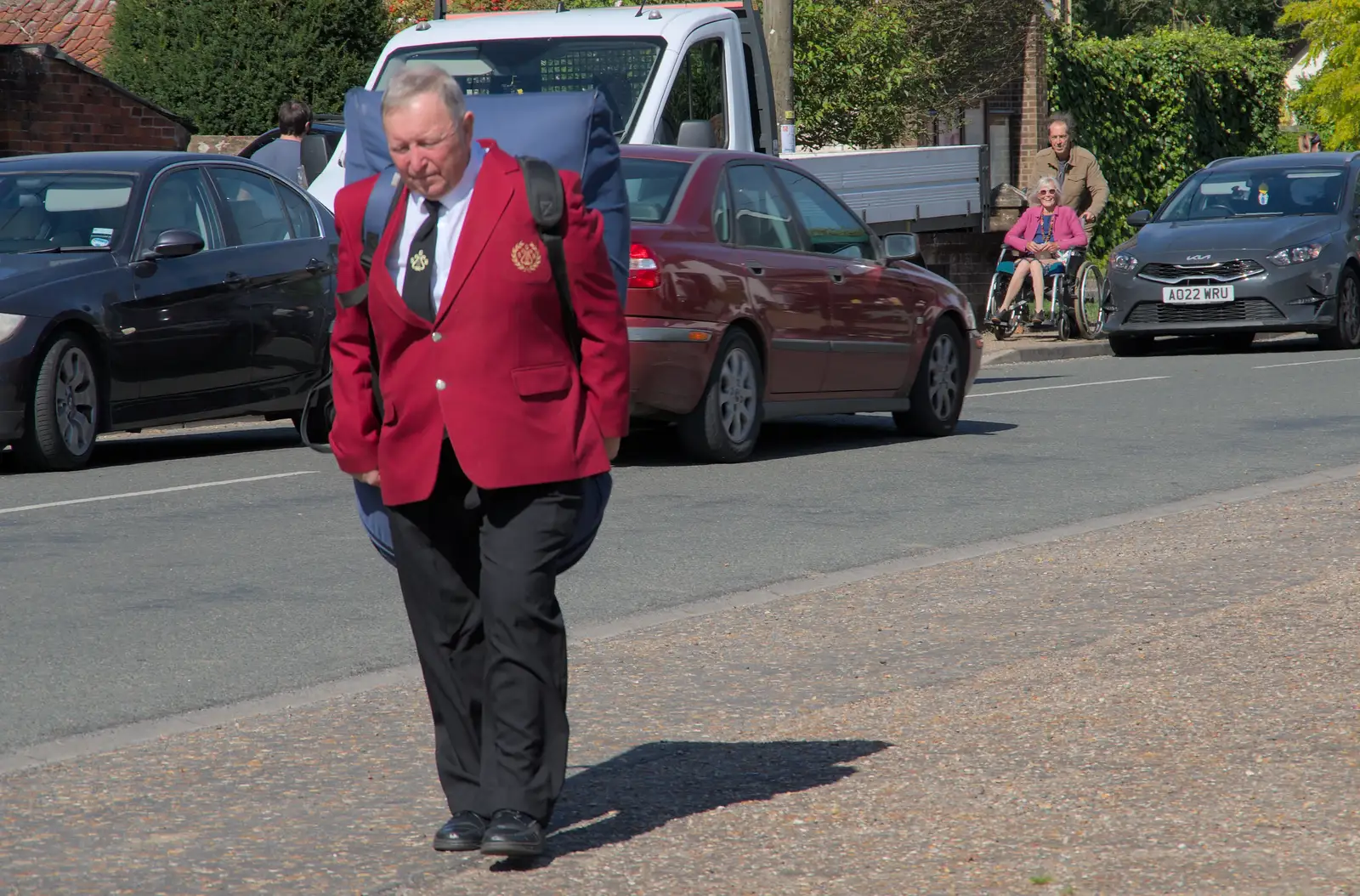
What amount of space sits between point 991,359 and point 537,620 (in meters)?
16.1

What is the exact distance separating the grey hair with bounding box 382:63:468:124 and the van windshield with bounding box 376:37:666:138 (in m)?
11.0

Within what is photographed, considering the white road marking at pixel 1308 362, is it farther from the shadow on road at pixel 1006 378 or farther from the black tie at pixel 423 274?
the black tie at pixel 423 274

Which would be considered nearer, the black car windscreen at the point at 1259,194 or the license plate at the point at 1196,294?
the license plate at the point at 1196,294

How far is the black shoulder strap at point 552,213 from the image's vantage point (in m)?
4.32

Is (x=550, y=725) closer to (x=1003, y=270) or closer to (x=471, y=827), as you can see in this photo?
(x=471, y=827)

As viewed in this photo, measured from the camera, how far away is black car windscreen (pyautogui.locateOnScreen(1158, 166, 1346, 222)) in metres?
21.4

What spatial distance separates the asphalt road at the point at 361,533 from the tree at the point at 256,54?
11792 mm

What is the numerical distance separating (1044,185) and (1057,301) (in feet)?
4.10

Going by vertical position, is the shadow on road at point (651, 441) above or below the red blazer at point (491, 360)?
below

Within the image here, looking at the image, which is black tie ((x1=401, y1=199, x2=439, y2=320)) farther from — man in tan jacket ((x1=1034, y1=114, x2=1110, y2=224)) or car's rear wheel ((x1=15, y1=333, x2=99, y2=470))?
man in tan jacket ((x1=1034, y1=114, x2=1110, y2=224))

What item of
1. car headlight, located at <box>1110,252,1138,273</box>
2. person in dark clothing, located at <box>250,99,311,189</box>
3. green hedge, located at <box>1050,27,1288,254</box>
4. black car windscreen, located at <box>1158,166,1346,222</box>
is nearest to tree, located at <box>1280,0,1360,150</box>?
green hedge, located at <box>1050,27,1288,254</box>

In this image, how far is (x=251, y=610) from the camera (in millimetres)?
7355

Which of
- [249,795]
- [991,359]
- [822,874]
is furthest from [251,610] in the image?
[991,359]

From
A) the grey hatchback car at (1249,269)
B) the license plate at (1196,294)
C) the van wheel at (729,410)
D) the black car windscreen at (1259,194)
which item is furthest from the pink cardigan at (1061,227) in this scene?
the van wheel at (729,410)
